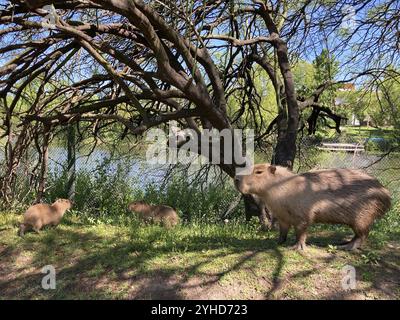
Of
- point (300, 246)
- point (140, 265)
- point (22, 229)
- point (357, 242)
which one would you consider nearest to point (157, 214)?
point (22, 229)

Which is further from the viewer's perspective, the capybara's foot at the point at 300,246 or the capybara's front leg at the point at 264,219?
the capybara's front leg at the point at 264,219

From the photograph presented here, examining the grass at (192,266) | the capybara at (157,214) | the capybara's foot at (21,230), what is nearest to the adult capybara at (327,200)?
the grass at (192,266)

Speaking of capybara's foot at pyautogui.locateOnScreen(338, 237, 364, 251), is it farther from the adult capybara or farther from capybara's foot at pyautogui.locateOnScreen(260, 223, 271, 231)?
capybara's foot at pyautogui.locateOnScreen(260, 223, 271, 231)

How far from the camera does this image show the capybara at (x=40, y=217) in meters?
5.14

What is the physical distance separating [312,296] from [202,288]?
2.88 ft

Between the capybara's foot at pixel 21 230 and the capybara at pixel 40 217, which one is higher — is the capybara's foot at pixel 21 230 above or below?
below

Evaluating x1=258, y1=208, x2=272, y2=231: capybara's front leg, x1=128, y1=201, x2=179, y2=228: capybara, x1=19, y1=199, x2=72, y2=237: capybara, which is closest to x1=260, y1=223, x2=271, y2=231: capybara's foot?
x1=258, y1=208, x2=272, y2=231: capybara's front leg

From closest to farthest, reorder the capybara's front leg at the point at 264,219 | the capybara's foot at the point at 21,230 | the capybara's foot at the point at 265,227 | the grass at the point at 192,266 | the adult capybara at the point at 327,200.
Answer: the grass at the point at 192,266
the adult capybara at the point at 327,200
the capybara's foot at the point at 21,230
the capybara's foot at the point at 265,227
the capybara's front leg at the point at 264,219

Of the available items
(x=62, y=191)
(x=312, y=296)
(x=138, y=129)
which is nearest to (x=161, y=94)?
(x=138, y=129)

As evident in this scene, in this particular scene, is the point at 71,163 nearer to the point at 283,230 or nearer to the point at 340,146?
the point at 283,230

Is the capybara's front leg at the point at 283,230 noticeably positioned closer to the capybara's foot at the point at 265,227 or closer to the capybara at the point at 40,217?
the capybara's foot at the point at 265,227

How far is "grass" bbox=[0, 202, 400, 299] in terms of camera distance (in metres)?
3.40

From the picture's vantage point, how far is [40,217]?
5.21 metres

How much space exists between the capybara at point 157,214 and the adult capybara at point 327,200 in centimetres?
222
